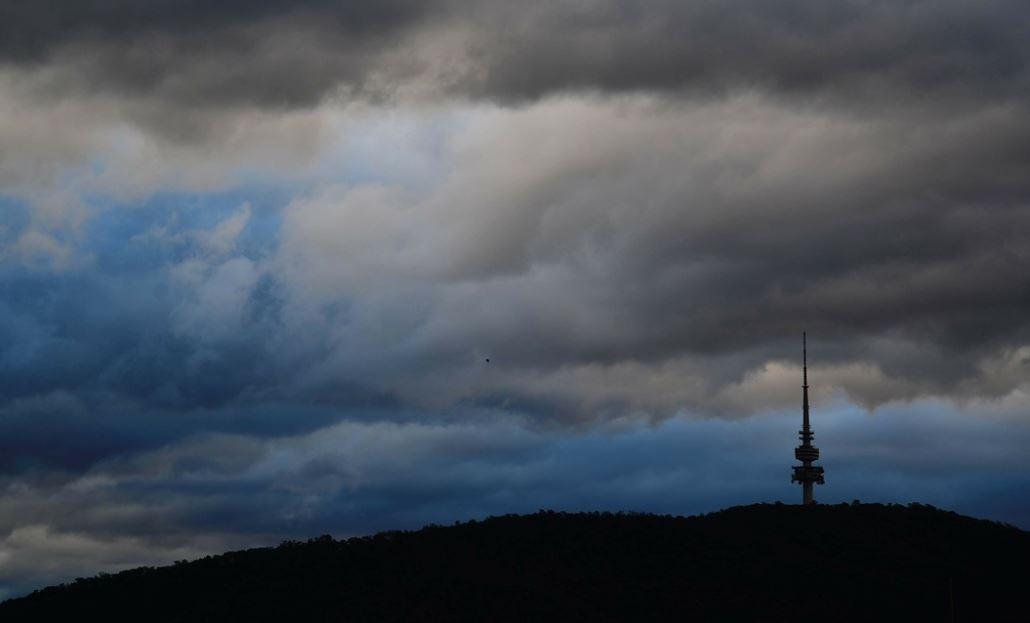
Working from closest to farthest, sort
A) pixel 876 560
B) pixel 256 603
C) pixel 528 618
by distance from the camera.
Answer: pixel 528 618 → pixel 256 603 → pixel 876 560

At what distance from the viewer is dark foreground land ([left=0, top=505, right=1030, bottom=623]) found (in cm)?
8169

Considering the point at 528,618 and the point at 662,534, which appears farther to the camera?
the point at 662,534

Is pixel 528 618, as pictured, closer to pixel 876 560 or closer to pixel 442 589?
pixel 442 589

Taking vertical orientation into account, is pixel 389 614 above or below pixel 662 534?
below

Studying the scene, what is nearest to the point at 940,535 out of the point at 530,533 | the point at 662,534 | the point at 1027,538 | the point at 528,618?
the point at 1027,538

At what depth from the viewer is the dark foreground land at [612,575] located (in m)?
81.7

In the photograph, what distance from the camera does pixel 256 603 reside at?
86.5 m

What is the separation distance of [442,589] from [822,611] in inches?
866

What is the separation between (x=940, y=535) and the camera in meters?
101

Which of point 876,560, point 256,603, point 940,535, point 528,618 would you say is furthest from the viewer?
point 940,535

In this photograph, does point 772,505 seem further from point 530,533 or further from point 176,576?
point 176,576

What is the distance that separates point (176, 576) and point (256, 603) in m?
13.5

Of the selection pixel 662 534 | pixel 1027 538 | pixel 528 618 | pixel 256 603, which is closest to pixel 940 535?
pixel 1027 538

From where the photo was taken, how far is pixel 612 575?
86.3 metres
